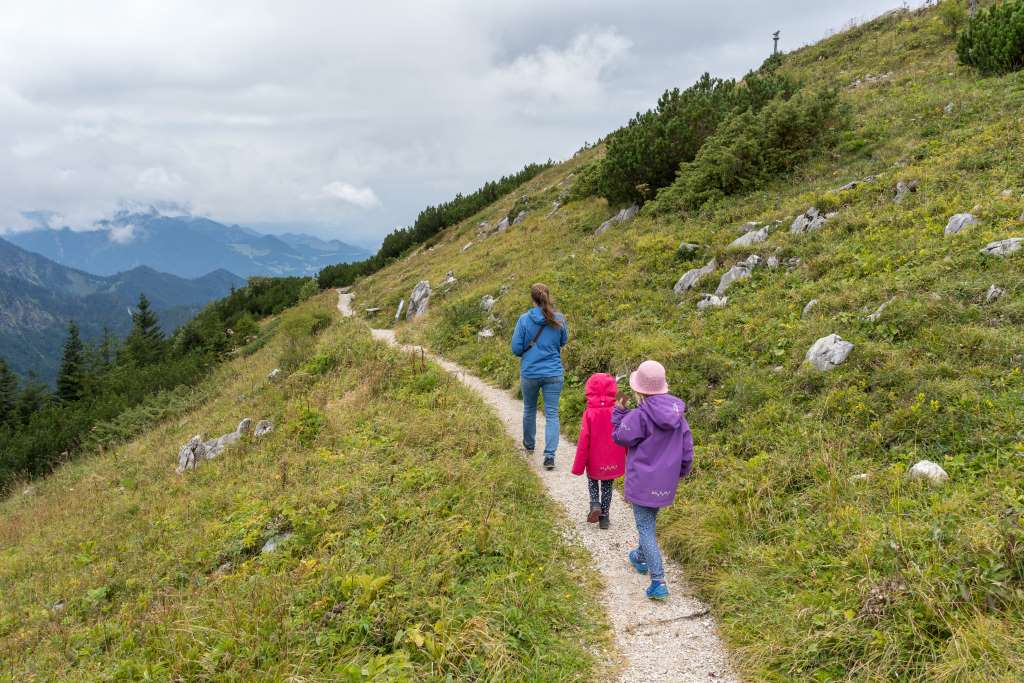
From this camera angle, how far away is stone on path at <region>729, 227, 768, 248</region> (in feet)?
41.5

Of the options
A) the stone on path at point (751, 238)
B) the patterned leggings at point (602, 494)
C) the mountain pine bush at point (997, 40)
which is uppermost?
the mountain pine bush at point (997, 40)

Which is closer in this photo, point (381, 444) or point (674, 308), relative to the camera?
point (381, 444)

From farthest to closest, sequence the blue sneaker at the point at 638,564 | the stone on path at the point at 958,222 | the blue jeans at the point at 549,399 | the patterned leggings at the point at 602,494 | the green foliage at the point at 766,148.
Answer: the green foliage at the point at 766,148
the stone on path at the point at 958,222
the blue jeans at the point at 549,399
the patterned leggings at the point at 602,494
the blue sneaker at the point at 638,564

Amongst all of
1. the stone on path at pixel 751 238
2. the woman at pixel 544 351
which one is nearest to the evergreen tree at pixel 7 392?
the woman at pixel 544 351

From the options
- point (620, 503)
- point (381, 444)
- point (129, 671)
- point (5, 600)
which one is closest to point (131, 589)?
point (5, 600)

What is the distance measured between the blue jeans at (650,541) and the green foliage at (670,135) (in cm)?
1679

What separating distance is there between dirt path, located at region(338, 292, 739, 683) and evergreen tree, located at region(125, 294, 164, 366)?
1869 inches

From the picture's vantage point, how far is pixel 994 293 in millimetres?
7023

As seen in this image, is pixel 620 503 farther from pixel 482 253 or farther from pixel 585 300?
pixel 482 253

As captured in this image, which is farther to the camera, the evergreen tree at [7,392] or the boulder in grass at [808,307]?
the evergreen tree at [7,392]

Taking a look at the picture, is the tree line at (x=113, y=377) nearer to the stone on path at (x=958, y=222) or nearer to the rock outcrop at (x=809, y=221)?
the rock outcrop at (x=809, y=221)

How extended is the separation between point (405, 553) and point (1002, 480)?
543 cm

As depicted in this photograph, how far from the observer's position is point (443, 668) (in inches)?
153

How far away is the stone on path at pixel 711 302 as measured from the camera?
35.8 ft
